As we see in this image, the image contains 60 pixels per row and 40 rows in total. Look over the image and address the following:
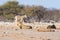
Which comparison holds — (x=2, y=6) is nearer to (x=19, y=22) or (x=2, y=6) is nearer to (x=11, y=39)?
(x=19, y=22)

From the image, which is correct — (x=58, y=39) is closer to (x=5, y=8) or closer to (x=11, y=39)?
(x=11, y=39)

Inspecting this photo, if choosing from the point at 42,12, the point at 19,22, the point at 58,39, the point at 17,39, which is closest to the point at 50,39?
the point at 58,39

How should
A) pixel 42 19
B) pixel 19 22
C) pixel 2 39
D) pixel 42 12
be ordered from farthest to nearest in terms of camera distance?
pixel 42 12 → pixel 42 19 → pixel 19 22 → pixel 2 39

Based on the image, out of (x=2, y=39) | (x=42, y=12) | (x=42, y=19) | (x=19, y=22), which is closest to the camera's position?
(x=2, y=39)

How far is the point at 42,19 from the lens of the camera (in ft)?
129

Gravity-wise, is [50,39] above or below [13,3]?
below

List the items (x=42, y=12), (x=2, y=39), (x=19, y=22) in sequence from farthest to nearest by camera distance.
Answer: (x=42, y=12) → (x=19, y=22) → (x=2, y=39)

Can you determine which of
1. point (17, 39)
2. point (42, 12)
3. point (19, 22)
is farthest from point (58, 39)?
point (42, 12)

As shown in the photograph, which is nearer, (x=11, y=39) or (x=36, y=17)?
(x=11, y=39)

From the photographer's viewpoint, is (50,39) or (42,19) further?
(42,19)

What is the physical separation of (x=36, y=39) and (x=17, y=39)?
2.59 feet

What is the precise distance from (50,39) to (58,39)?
0.33 meters

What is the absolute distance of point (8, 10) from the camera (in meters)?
43.1

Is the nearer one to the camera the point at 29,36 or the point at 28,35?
the point at 29,36
